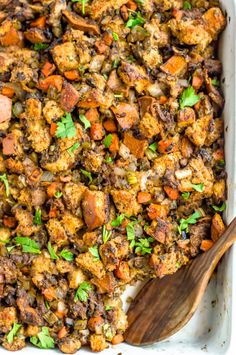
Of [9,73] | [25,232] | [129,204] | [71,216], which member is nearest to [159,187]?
[129,204]

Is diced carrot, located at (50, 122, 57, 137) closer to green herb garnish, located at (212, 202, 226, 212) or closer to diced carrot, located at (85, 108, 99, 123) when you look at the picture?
diced carrot, located at (85, 108, 99, 123)

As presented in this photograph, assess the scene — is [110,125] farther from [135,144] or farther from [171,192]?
[171,192]

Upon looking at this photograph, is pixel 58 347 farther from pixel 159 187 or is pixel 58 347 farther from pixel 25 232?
pixel 159 187

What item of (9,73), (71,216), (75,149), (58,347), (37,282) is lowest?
(58,347)

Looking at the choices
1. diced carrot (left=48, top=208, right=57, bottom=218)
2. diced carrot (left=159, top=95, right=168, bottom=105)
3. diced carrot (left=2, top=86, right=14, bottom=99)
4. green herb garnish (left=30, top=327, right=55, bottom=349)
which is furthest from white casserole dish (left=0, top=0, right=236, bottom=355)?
diced carrot (left=2, top=86, right=14, bottom=99)

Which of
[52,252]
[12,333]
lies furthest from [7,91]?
[12,333]

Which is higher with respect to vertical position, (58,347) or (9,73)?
(9,73)
